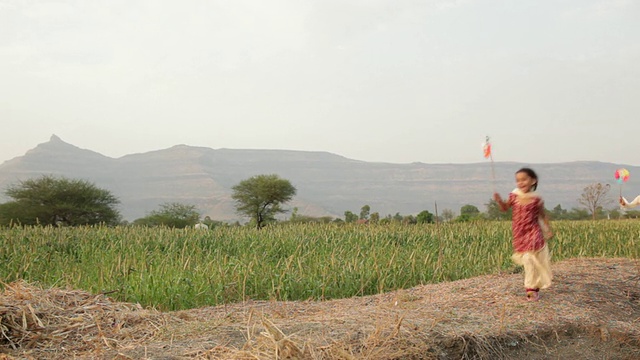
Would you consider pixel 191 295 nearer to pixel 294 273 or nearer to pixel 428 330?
pixel 294 273

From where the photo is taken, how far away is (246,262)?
1032cm

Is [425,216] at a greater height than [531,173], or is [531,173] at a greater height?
[531,173]

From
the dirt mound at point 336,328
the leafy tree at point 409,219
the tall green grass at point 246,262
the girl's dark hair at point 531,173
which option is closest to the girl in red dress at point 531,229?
the girl's dark hair at point 531,173

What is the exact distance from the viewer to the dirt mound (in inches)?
186

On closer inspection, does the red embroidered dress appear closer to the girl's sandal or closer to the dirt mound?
the girl's sandal

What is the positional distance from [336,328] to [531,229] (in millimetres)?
2965

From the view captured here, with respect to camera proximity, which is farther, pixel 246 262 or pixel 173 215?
pixel 173 215

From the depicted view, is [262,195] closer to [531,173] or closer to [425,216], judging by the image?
[425,216]

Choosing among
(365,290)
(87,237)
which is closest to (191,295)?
(365,290)

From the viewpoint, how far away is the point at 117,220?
33312 millimetres

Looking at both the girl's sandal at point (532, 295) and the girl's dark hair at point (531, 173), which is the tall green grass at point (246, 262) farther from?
the girl's dark hair at point (531, 173)

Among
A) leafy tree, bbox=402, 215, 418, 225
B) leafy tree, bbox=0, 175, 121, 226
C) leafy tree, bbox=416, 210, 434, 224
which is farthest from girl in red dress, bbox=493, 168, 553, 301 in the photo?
leafy tree, bbox=0, 175, 121, 226

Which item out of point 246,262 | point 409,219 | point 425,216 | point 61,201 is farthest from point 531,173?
point 61,201

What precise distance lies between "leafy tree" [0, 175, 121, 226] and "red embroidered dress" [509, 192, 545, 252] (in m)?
29.0
